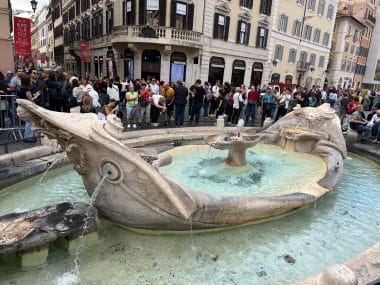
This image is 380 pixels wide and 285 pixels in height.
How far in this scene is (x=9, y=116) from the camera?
895 centimetres

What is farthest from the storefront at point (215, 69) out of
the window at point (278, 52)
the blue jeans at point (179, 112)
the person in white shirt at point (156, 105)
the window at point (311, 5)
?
the window at point (311, 5)

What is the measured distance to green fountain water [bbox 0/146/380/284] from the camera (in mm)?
3543

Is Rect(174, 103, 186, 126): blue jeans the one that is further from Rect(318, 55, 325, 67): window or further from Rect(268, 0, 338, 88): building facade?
Rect(318, 55, 325, 67): window

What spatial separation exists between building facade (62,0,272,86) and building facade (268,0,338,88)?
2.21 metres

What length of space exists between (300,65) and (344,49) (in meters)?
14.1

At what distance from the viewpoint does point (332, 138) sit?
314 inches

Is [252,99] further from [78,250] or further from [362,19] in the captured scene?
[362,19]

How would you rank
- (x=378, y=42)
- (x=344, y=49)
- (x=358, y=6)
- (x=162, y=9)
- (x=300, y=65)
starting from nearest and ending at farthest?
(x=162, y=9) < (x=300, y=65) < (x=344, y=49) < (x=358, y=6) < (x=378, y=42)

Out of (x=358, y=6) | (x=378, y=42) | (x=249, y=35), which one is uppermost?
(x=358, y=6)

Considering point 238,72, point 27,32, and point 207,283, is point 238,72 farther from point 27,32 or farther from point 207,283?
point 207,283

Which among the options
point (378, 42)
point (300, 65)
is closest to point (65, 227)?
point (300, 65)

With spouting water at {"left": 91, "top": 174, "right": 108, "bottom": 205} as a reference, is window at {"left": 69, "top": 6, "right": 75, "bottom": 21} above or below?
above

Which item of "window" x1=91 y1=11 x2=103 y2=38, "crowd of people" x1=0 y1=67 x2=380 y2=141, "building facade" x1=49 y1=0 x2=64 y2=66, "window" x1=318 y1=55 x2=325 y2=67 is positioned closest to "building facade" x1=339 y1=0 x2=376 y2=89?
"window" x1=318 y1=55 x2=325 y2=67

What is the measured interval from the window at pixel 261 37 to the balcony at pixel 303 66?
7448 mm
